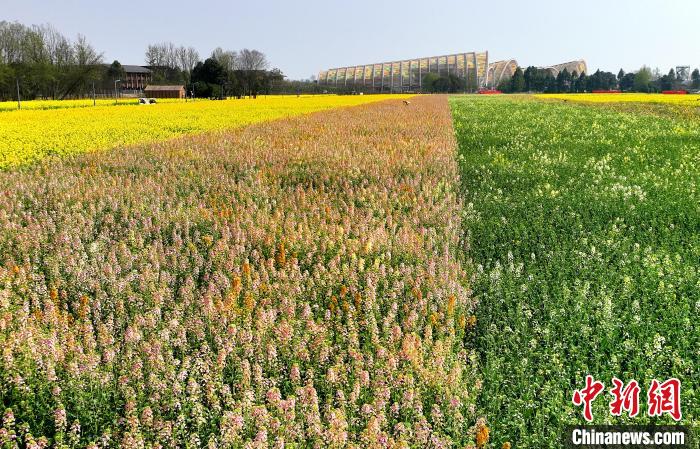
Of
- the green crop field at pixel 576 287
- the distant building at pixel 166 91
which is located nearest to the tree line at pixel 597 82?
the distant building at pixel 166 91

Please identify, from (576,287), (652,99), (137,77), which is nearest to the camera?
(576,287)

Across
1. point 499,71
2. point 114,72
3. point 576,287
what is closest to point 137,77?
point 114,72

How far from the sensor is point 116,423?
3.08 metres

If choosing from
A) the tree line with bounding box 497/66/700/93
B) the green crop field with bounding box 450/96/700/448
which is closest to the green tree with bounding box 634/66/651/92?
the tree line with bounding box 497/66/700/93

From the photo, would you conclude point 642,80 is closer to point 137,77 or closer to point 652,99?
point 652,99

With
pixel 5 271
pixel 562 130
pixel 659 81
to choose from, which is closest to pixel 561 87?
pixel 659 81

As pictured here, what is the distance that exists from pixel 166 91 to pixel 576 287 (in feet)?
330

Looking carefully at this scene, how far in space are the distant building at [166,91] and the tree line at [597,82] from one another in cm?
8742

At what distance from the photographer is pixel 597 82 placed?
148 m

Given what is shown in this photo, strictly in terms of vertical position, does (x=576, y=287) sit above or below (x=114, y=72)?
below

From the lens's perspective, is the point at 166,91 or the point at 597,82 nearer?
the point at 166,91

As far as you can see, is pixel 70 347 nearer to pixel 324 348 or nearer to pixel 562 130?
pixel 324 348

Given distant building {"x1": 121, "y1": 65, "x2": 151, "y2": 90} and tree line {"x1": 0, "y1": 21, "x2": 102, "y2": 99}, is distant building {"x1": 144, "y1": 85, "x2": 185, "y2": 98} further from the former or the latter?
distant building {"x1": 121, "y1": 65, "x2": 151, "y2": 90}

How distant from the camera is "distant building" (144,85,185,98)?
96325mm
